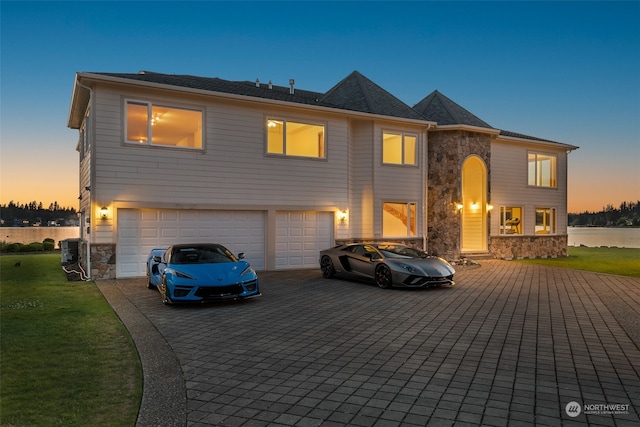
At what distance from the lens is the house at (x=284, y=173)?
12266 mm

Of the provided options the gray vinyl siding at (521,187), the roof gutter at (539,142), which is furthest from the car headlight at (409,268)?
the roof gutter at (539,142)

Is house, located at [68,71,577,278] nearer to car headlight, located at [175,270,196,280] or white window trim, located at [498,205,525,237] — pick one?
white window trim, located at [498,205,525,237]

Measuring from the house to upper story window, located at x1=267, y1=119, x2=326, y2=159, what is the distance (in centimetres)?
4

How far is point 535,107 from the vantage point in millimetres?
30672

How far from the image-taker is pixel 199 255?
9.13 meters

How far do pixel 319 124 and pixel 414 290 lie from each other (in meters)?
7.87

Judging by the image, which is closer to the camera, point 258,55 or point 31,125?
point 31,125

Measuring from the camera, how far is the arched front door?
19547 mm

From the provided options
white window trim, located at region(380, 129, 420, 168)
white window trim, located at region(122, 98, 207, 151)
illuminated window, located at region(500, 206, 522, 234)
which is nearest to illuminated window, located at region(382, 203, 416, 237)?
white window trim, located at region(380, 129, 420, 168)

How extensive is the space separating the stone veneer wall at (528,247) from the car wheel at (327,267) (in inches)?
422

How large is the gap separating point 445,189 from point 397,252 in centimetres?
795

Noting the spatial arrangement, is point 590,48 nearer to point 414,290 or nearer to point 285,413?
point 414,290

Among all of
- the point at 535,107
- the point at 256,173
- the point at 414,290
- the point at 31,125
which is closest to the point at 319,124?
the point at 256,173

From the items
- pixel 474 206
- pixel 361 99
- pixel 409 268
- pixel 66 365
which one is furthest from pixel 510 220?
pixel 66 365
